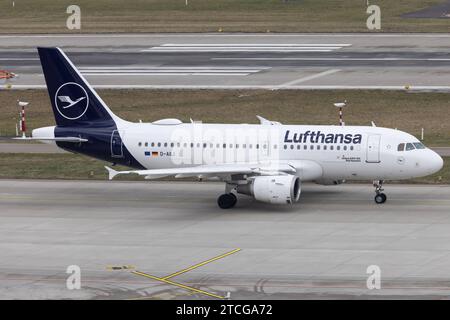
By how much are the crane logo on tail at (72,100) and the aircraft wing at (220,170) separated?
6559 mm

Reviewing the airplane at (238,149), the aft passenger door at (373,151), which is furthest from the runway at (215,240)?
the aft passenger door at (373,151)

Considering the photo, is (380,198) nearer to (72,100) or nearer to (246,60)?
(72,100)

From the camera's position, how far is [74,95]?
5994cm

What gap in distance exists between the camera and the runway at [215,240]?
1670 inches

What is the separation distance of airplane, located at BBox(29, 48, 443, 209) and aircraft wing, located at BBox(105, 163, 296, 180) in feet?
0.15

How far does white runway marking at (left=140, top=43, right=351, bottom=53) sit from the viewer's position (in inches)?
4082

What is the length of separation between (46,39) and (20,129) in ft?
116

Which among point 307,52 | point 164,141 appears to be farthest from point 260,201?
point 307,52

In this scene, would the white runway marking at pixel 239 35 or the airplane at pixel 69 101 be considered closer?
the airplane at pixel 69 101

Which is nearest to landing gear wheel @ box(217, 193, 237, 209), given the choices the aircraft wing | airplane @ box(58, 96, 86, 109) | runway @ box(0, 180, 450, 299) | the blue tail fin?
runway @ box(0, 180, 450, 299)

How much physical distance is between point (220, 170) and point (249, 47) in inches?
2009

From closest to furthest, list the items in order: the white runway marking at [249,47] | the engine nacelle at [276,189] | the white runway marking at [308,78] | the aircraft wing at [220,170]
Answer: the aircraft wing at [220,170] < the engine nacelle at [276,189] < the white runway marking at [308,78] < the white runway marking at [249,47]

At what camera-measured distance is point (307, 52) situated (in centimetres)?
10231

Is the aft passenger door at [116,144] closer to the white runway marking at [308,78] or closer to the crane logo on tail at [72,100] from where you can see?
the crane logo on tail at [72,100]
